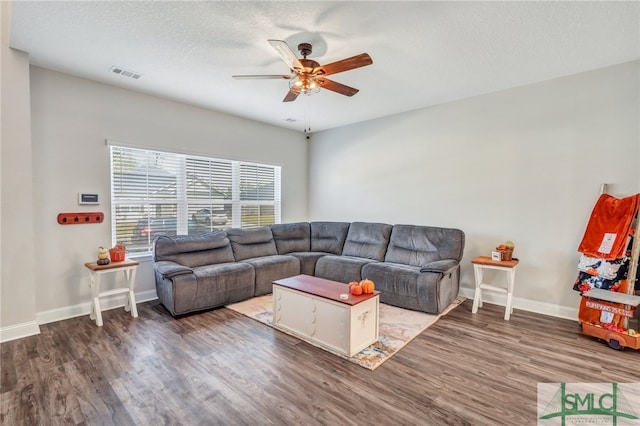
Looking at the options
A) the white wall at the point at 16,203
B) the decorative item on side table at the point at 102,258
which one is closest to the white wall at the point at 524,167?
the decorative item on side table at the point at 102,258

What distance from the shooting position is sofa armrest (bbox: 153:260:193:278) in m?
3.35

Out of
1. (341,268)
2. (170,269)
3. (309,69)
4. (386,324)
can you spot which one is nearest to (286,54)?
(309,69)

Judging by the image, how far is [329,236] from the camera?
5.24 m

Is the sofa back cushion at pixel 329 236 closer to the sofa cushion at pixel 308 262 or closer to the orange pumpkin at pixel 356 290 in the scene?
the sofa cushion at pixel 308 262

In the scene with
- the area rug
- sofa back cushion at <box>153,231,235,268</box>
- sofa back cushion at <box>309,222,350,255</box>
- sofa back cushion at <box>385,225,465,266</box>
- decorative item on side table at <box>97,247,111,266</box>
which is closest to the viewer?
the area rug

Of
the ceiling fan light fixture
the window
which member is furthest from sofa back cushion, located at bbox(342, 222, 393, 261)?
the ceiling fan light fixture

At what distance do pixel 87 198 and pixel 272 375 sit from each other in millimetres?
3058

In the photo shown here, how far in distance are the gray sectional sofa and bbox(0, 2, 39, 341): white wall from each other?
1168 millimetres

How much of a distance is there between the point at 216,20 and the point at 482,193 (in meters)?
3.69

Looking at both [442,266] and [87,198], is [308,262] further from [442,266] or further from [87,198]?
[87,198]

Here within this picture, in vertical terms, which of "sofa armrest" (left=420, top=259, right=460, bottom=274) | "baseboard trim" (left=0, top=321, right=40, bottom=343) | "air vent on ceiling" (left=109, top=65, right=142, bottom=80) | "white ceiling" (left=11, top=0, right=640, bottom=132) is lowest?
"baseboard trim" (left=0, top=321, right=40, bottom=343)

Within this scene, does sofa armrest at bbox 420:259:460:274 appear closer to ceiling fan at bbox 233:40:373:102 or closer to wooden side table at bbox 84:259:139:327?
ceiling fan at bbox 233:40:373:102

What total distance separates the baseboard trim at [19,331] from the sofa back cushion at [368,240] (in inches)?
150

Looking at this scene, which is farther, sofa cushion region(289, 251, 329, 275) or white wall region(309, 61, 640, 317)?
sofa cushion region(289, 251, 329, 275)
